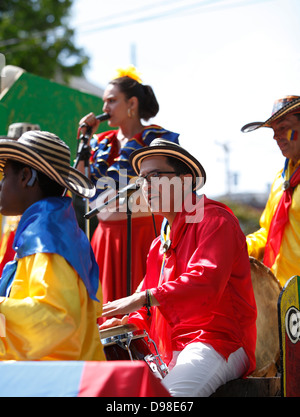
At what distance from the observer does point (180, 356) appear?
113 inches

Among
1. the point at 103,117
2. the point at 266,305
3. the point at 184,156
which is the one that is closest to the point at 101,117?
the point at 103,117

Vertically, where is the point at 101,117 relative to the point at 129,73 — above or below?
below

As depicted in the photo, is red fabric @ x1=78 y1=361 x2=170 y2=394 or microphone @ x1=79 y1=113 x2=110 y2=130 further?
microphone @ x1=79 y1=113 x2=110 y2=130

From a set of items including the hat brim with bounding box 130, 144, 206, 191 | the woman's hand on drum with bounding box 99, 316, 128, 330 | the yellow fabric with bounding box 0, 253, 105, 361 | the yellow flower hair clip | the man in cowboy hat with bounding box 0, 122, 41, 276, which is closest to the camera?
the yellow fabric with bounding box 0, 253, 105, 361

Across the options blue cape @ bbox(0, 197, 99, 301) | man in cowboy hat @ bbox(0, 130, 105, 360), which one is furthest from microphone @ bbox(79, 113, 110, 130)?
blue cape @ bbox(0, 197, 99, 301)

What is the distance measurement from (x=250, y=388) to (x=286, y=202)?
1720 mm

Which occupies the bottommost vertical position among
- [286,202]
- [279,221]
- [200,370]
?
[200,370]

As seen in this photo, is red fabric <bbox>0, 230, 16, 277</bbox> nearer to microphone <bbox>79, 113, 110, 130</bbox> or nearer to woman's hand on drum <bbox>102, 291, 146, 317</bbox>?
microphone <bbox>79, 113, 110, 130</bbox>

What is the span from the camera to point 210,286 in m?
2.88

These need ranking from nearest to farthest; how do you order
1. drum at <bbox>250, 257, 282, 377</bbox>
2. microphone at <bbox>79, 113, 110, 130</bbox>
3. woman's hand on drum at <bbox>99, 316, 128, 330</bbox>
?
woman's hand on drum at <bbox>99, 316, 128, 330</bbox> < drum at <bbox>250, 257, 282, 377</bbox> < microphone at <bbox>79, 113, 110, 130</bbox>

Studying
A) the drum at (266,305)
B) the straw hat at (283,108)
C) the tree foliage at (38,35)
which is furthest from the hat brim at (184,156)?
the tree foliage at (38,35)

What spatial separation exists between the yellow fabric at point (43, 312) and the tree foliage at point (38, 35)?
16080 millimetres

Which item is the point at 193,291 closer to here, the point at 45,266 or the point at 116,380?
the point at 45,266

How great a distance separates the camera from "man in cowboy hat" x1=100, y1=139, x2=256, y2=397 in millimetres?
→ 2836
